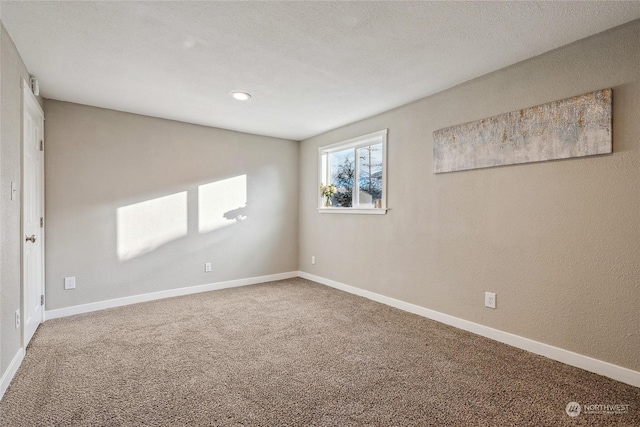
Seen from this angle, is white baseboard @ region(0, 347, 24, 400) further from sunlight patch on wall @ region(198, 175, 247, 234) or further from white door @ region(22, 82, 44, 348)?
sunlight patch on wall @ region(198, 175, 247, 234)

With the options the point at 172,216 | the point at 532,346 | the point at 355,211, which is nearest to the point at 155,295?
the point at 172,216

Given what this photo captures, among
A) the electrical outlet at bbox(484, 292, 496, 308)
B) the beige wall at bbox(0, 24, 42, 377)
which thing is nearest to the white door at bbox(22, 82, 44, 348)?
the beige wall at bbox(0, 24, 42, 377)

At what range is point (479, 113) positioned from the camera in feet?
9.16

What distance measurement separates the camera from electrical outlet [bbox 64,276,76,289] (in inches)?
132

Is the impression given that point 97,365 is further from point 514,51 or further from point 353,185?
point 514,51

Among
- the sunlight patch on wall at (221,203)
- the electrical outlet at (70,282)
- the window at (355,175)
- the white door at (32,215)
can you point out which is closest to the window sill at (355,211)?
the window at (355,175)

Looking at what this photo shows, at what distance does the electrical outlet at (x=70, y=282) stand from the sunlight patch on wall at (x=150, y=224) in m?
0.48

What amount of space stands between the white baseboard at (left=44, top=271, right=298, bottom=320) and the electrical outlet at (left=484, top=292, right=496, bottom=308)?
121 inches

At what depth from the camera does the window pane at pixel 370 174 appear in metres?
3.96

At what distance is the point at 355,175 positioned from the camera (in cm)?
430

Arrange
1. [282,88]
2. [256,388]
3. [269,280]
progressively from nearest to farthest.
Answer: [256,388], [282,88], [269,280]

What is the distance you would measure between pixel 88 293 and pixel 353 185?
3.40m

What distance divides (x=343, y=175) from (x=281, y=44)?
248cm

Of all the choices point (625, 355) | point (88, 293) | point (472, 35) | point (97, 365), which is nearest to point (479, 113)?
point (472, 35)
